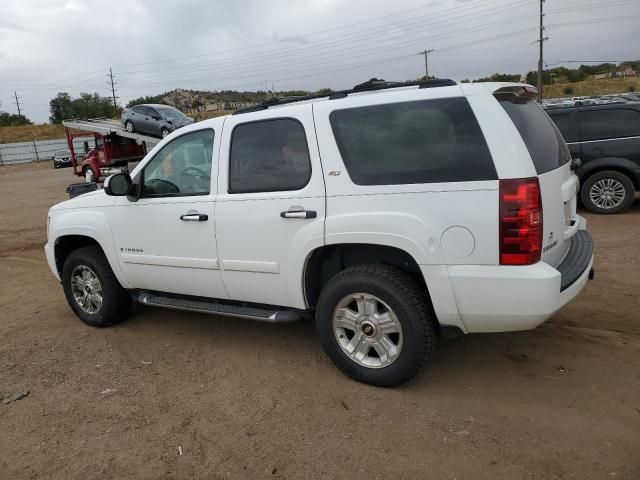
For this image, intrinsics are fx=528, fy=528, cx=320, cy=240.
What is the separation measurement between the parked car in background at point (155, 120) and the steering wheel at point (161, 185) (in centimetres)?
1553

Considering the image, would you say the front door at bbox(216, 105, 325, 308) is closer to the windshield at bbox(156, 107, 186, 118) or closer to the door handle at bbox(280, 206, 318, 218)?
the door handle at bbox(280, 206, 318, 218)

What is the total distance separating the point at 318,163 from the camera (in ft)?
11.6

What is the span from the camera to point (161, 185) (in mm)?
4383

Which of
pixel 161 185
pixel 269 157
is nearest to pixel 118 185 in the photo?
pixel 161 185

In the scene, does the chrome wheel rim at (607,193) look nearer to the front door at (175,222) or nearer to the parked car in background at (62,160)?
the front door at (175,222)

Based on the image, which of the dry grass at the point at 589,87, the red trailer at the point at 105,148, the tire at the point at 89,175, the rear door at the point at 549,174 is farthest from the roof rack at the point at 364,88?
the dry grass at the point at 589,87

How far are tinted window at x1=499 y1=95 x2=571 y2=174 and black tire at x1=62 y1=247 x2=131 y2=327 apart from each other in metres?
3.69

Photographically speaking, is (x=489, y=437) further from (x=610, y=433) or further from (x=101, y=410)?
(x=101, y=410)

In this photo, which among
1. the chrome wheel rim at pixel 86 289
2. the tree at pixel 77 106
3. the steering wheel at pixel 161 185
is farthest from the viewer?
the tree at pixel 77 106

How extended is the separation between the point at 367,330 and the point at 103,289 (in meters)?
2.74

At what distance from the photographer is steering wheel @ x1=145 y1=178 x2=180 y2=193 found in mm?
4306

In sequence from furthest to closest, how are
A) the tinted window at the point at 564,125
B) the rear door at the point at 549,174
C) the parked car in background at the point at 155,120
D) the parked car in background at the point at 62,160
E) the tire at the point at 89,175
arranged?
1. the parked car in background at the point at 62,160
2. the tire at the point at 89,175
3. the parked car in background at the point at 155,120
4. the tinted window at the point at 564,125
5. the rear door at the point at 549,174

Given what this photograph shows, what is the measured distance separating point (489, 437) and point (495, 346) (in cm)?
125

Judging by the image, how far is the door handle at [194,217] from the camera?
400 centimetres
